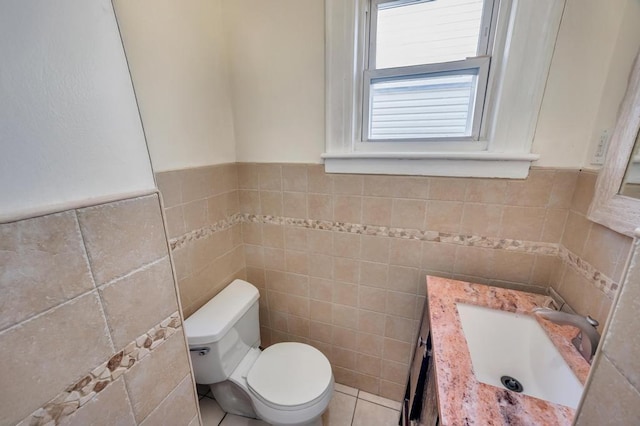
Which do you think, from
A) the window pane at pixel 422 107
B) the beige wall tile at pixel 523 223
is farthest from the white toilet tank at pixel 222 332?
the beige wall tile at pixel 523 223

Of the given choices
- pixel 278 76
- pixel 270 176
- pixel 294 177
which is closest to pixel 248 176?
pixel 270 176

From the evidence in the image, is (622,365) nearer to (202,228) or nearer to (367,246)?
(367,246)

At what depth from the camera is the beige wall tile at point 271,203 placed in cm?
137

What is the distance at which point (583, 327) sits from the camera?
27.1 inches

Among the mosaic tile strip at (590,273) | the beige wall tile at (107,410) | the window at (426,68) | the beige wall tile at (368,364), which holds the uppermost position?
the window at (426,68)

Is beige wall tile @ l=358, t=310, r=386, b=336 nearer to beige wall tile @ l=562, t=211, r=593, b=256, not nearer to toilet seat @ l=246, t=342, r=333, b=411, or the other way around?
toilet seat @ l=246, t=342, r=333, b=411

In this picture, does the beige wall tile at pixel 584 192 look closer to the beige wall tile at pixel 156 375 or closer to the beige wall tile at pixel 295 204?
the beige wall tile at pixel 295 204

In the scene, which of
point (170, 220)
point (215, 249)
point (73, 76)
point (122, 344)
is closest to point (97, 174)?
point (73, 76)

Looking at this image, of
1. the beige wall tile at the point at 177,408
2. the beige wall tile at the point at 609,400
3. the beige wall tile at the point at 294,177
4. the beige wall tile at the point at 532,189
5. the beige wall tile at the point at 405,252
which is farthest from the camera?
the beige wall tile at the point at 294,177

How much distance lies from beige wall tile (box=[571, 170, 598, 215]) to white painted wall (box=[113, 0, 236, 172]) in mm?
1550

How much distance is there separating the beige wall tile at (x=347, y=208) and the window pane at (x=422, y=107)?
0.33 metres

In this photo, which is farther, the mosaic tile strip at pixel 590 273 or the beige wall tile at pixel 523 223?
the beige wall tile at pixel 523 223

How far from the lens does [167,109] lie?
3.29 ft

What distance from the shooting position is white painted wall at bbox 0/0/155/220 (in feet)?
1.22
